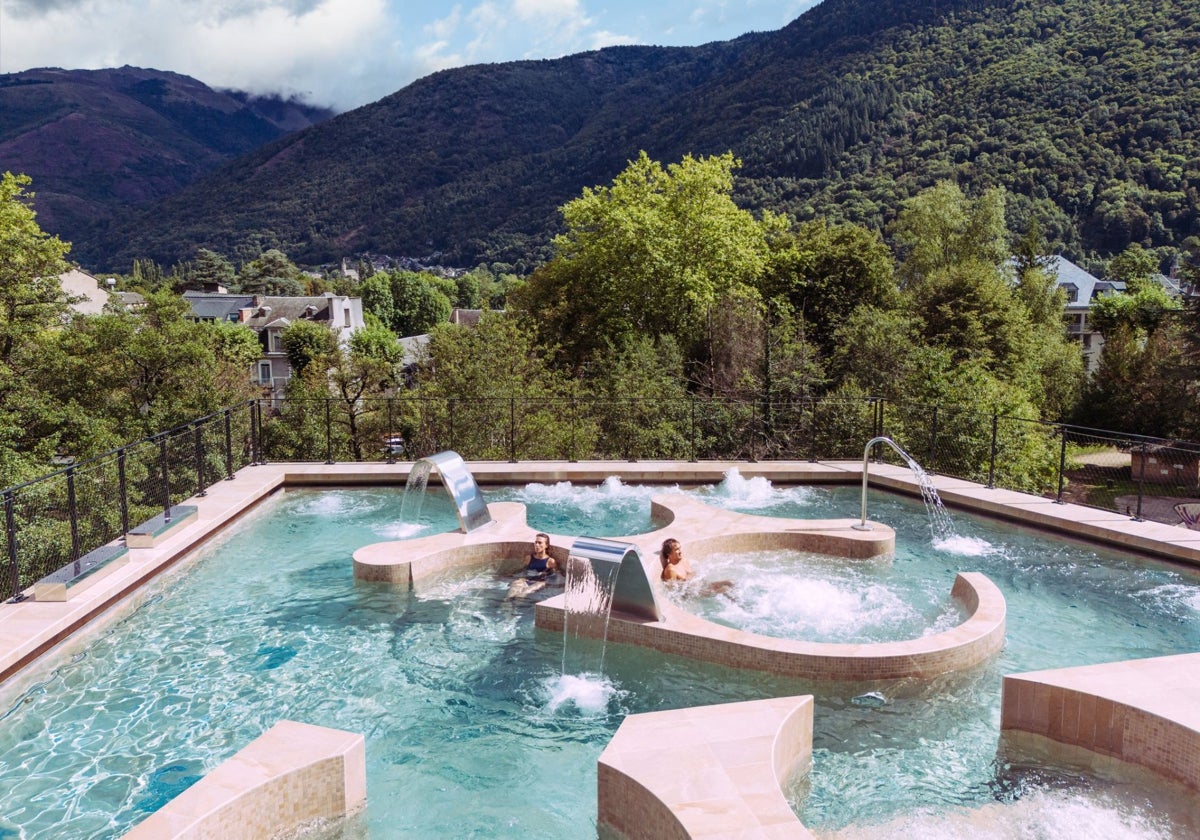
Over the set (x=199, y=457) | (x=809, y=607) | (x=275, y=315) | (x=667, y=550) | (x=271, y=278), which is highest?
(x=271, y=278)

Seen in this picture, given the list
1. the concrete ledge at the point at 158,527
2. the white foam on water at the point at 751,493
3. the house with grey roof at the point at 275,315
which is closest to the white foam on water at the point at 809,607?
the white foam on water at the point at 751,493

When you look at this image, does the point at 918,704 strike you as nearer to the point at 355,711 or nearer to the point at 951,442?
the point at 355,711

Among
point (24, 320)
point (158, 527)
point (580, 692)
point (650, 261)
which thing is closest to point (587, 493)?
point (158, 527)

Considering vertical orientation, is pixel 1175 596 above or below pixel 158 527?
below

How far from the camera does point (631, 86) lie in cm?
14950

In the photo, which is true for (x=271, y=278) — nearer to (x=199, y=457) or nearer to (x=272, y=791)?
(x=199, y=457)

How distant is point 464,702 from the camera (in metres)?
6.02

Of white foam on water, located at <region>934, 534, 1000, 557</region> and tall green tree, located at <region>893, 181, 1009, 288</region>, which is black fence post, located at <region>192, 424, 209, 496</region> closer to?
white foam on water, located at <region>934, 534, 1000, 557</region>

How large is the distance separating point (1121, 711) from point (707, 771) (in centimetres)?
289

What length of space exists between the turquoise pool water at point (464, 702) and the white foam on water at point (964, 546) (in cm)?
16

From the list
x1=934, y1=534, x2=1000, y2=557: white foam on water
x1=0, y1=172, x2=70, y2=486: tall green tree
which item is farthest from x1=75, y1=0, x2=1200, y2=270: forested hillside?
x1=934, y1=534, x2=1000, y2=557: white foam on water

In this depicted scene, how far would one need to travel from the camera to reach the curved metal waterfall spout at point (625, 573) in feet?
22.3

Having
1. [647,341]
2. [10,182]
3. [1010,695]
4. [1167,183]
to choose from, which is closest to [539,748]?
[1010,695]

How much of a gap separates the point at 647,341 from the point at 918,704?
16300 millimetres
